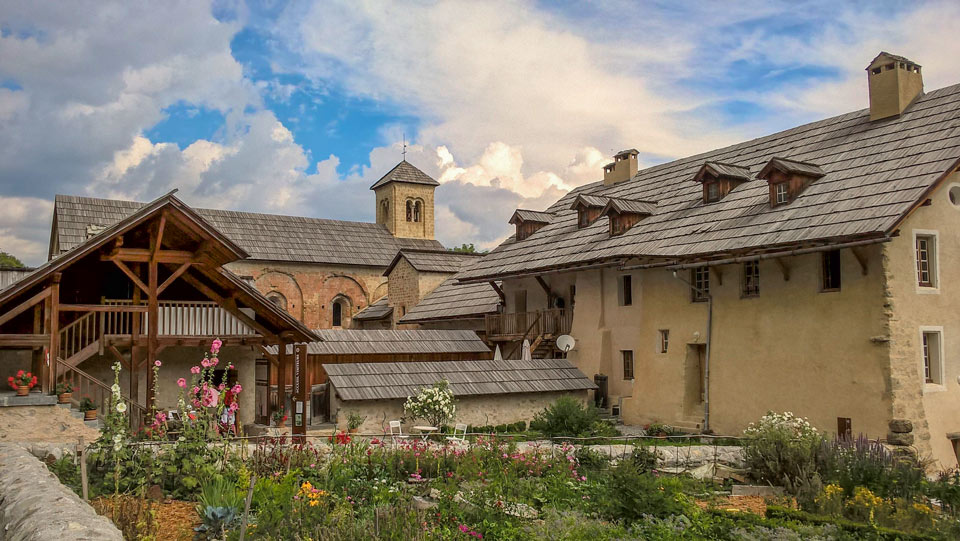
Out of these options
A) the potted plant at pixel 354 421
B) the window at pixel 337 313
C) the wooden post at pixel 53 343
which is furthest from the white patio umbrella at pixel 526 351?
the window at pixel 337 313

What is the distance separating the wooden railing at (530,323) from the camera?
26.8 meters

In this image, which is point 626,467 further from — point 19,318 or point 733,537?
point 19,318

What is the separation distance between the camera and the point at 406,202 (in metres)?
55.4

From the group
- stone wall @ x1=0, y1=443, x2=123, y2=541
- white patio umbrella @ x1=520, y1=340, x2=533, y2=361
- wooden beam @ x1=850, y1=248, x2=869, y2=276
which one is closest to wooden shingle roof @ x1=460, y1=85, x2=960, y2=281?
wooden beam @ x1=850, y1=248, x2=869, y2=276

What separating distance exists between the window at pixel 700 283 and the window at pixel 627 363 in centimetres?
292

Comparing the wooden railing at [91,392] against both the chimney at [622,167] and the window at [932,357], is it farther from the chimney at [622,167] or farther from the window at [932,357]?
the chimney at [622,167]

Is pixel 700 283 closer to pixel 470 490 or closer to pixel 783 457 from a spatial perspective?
pixel 783 457

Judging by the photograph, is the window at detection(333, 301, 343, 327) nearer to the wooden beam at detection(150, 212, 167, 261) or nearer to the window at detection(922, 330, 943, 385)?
the wooden beam at detection(150, 212, 167, 261)

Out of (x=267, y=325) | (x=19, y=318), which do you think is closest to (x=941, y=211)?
(x=267, y=325)

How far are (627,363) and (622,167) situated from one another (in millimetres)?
10004

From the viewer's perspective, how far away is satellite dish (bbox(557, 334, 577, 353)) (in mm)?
25594

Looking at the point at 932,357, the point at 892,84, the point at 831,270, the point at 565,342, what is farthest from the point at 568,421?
the point at 892,84

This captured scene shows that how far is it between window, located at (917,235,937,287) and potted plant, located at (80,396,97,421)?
1765cm

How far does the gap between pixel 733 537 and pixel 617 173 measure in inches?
951
